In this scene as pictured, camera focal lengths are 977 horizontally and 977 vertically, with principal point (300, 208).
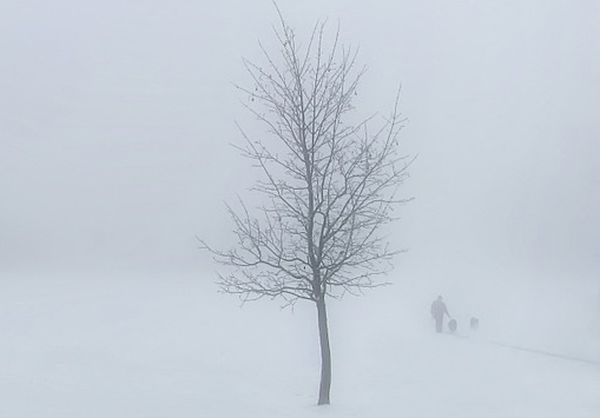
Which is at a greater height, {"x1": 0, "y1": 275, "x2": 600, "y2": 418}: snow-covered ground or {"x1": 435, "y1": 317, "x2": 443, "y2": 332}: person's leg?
{"x1": 435, "y1": 317, "x2": 443, "y2": 332}: person's leg

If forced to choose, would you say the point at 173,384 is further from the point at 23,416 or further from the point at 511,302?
the point at 511,302

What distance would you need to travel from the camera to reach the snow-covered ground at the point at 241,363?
40.8 ft

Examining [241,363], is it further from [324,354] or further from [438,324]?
[438,324]

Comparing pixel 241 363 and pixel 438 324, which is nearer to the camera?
pixel 241 363

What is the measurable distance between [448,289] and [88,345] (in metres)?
28.6

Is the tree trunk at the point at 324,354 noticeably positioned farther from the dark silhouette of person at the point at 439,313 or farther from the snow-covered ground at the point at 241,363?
the dark silhouette of person at the point at 439,313

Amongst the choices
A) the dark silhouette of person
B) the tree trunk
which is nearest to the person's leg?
the dark silhouette of person

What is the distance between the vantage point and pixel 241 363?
56.0 ft

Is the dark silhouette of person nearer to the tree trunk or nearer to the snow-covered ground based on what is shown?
the snow-covered ground

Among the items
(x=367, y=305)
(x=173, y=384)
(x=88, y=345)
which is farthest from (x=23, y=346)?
(x=367, y=305)

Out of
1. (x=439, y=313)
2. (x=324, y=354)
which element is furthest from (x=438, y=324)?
(x=324, y=354)

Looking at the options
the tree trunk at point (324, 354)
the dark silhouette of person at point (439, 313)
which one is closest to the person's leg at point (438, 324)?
the dark silhouette of person at point (439, 313)

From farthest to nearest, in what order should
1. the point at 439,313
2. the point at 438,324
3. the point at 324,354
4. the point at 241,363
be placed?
the point at 439,313
the point at 438,324
the point at 241,363
the point at 324,354

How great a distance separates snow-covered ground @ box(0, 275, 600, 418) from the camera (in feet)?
40.8
